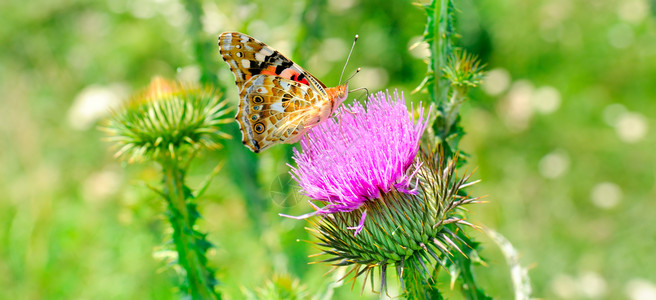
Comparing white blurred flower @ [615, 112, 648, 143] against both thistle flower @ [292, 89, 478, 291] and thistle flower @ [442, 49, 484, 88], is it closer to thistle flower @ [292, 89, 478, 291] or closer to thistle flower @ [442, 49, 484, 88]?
thistle flower @ [442, 49, 484, 88]

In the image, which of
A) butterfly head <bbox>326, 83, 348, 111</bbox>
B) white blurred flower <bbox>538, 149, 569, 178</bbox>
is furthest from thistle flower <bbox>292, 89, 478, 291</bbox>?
white blurred flower <bbox>538, 149, 569, 178</bbox>

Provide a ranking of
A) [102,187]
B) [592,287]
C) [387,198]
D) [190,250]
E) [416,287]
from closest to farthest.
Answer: [416,287] → [387,198] → [190,250] → [592,287] → [102,187]

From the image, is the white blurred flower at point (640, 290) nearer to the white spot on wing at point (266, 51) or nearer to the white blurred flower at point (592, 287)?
the white blurred flower at point (592, 287)

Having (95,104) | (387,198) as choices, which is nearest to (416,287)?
(387,198)

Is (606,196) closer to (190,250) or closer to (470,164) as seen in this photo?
(470,164)

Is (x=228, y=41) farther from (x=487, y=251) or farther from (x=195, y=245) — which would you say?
(x=487, y=251)

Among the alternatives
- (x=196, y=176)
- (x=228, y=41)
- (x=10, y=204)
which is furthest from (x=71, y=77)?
(x=228, y=41)

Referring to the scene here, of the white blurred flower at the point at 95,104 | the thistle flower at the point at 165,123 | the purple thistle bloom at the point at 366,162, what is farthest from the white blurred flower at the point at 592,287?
the white blurred flower at the point at 95,104
